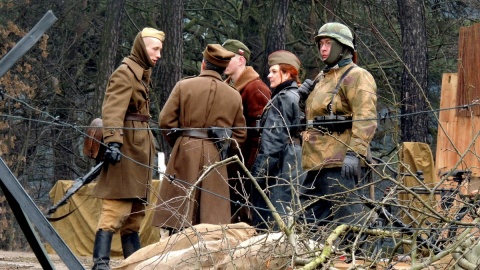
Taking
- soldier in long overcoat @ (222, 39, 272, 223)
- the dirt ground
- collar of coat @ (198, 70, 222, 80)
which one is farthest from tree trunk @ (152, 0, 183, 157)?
collar of coat @ (198, 70, 222, 80)

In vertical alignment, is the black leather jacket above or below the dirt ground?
above

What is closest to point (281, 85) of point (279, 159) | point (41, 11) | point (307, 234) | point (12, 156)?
point (279, 159)

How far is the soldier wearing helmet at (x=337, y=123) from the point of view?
977 cm

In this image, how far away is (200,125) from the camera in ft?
36.3

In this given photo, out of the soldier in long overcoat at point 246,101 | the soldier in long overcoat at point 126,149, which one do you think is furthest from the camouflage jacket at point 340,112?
the soldier in long overcoat at point 246,101

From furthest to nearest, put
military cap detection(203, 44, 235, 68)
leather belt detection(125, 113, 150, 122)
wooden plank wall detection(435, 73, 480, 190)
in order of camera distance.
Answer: wooden plank wall detection(435, 73, 480, 190), military cap detection(203, 44, 235, 68), leather belt detection(125, 113, 150, 122)

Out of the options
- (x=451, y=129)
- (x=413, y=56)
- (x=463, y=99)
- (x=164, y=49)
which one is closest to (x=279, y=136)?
(x=463, y=99)

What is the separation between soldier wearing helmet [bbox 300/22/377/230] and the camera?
32.1 feet

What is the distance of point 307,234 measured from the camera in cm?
773

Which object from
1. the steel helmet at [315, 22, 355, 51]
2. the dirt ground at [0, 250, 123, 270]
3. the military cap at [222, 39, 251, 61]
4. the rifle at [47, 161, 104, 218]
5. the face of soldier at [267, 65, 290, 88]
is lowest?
the dirt ground at [0, 250, 123, 270]

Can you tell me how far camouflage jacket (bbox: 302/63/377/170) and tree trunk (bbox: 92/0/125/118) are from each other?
12.5 metres

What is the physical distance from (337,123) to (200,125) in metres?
1.50

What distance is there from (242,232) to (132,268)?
94 centimetres

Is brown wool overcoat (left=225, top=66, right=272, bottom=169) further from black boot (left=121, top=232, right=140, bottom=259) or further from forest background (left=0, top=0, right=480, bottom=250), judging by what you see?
forest background (left=0, top=0, right=480, bottom=250)
